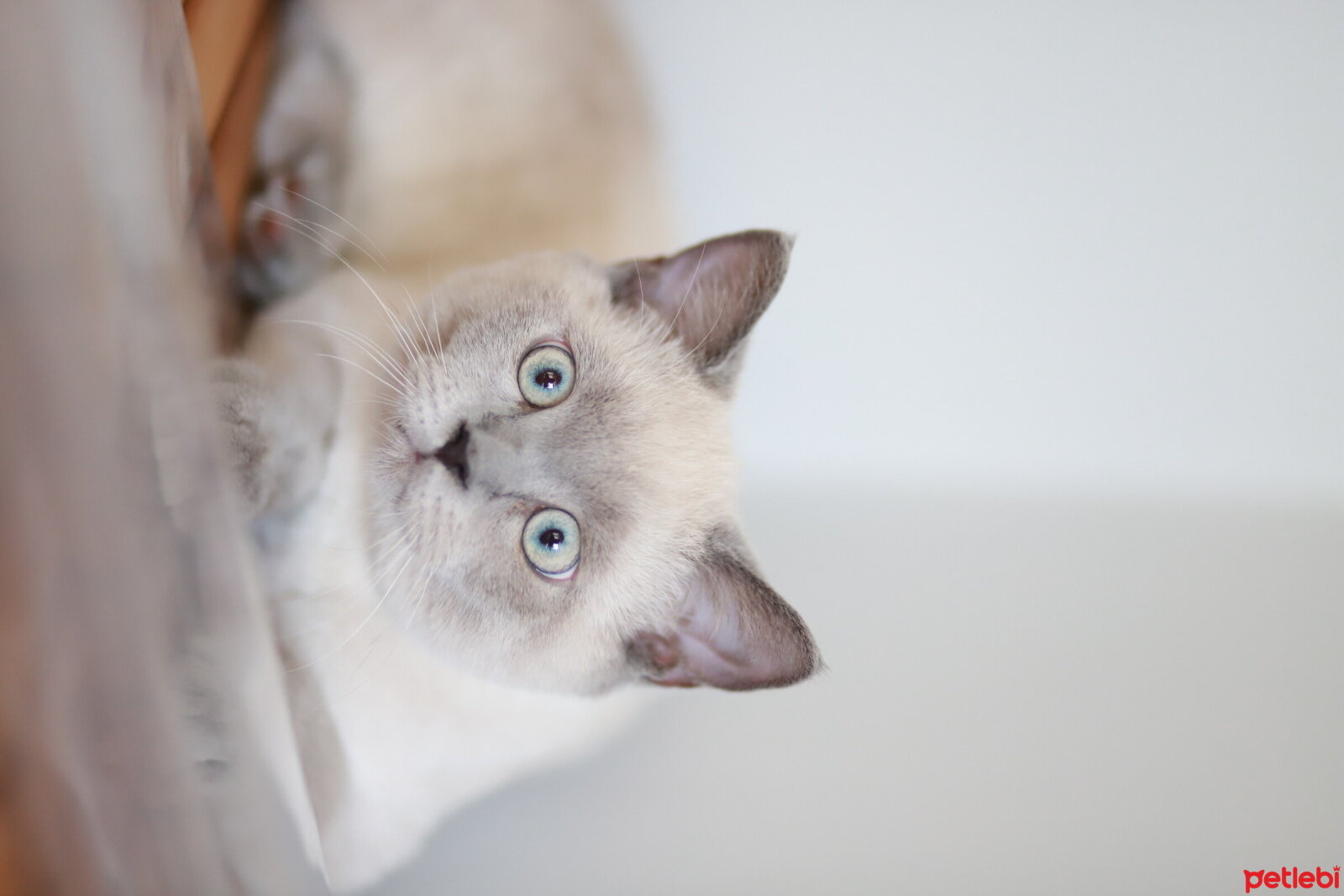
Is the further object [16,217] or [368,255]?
[368,255]

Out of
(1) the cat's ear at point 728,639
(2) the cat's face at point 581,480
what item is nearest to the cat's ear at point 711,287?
(2) the cat's face at point 581,480

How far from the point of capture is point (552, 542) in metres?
1.07

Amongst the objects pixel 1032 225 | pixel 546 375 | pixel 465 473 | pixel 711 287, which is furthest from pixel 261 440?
pixel 1032 225

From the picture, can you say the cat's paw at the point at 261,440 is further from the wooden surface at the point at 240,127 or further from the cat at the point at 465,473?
the wooden surface at the point at 240,127

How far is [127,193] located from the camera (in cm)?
57

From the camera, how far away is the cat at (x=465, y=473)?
1.03 m

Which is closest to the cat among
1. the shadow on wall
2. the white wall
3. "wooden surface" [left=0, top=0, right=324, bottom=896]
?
the shadow on wall

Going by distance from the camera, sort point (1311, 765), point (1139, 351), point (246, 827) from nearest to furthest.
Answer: point (246, 827) → point (1311, 765) → point (1139, 351)

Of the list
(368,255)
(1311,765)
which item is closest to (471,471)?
(368,255)

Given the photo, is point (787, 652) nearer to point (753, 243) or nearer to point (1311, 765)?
point (753, 243)

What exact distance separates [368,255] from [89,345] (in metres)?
0.94

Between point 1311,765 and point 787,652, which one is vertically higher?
point 787,652

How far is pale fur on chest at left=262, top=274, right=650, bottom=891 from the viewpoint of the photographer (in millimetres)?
1134

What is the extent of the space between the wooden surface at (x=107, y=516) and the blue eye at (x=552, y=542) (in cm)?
40
